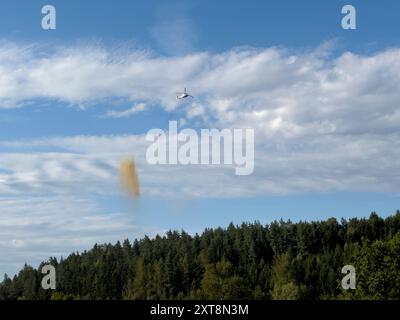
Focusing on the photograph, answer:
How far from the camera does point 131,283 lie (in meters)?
193

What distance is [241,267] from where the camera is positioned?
19362cm
